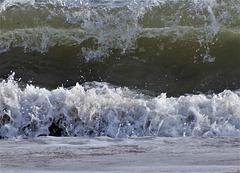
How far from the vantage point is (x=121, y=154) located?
155 inches

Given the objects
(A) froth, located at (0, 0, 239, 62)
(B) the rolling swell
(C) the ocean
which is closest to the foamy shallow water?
(C) the ocean

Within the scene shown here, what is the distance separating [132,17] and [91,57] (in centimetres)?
106

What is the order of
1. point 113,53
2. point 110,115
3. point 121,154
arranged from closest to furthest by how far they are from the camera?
point 121,154, point 110,115, point 113,53

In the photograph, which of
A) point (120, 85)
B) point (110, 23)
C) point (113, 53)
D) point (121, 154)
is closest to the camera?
point (121, 154)

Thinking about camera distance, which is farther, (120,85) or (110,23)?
(110,23)

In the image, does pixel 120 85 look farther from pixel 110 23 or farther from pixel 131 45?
pixel 110 23

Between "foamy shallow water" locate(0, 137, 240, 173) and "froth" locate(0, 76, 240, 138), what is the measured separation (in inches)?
14.8

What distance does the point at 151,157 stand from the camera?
3752mm

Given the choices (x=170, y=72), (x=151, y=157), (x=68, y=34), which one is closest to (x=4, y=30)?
(x=68, y=34)

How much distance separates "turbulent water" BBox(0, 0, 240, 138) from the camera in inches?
225

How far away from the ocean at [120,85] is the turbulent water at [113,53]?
0.7 inches

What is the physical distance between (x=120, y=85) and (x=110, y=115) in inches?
68.4

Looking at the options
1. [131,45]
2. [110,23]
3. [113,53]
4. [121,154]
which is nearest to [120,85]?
[113,53]

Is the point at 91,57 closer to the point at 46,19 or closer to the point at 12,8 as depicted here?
the point at 46,19
